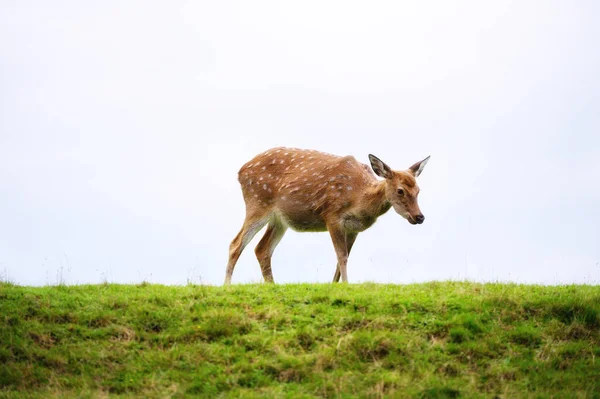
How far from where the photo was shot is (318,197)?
51.2 ft

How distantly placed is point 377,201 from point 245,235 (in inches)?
104

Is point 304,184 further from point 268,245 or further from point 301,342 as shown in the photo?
point 301,342

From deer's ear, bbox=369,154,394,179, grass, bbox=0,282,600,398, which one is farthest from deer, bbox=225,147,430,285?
grass, bbox=0,282,600,398

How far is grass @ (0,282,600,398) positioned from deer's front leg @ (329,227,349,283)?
1989mm

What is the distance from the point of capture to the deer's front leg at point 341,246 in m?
14.9

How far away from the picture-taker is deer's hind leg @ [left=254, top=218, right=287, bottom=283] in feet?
52.6

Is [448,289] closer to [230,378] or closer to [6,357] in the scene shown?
[230,378]

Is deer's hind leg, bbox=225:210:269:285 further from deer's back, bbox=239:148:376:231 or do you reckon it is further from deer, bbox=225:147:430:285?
deer's back, bbox=239:148:376:231

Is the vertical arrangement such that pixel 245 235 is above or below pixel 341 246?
above

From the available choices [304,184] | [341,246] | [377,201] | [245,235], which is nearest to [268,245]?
[245,235]

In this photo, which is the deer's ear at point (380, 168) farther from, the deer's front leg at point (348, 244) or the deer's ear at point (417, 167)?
the deer's front leg at point (348, 244)

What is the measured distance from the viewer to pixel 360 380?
995cm

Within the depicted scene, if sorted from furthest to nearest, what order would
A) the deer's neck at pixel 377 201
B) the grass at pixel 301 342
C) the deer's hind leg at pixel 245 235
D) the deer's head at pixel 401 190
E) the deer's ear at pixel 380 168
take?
the deer's hind leg at pixel 245 235 < the deer's neck at pixel 377 201 < the deer's ear at pixel 380 168 < the deer's head at pixel 401 190 < the grass at pixel 301 342

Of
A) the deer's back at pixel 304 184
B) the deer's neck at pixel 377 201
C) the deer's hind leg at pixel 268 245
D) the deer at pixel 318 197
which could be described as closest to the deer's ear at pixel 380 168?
the deer at pixel 318 197
